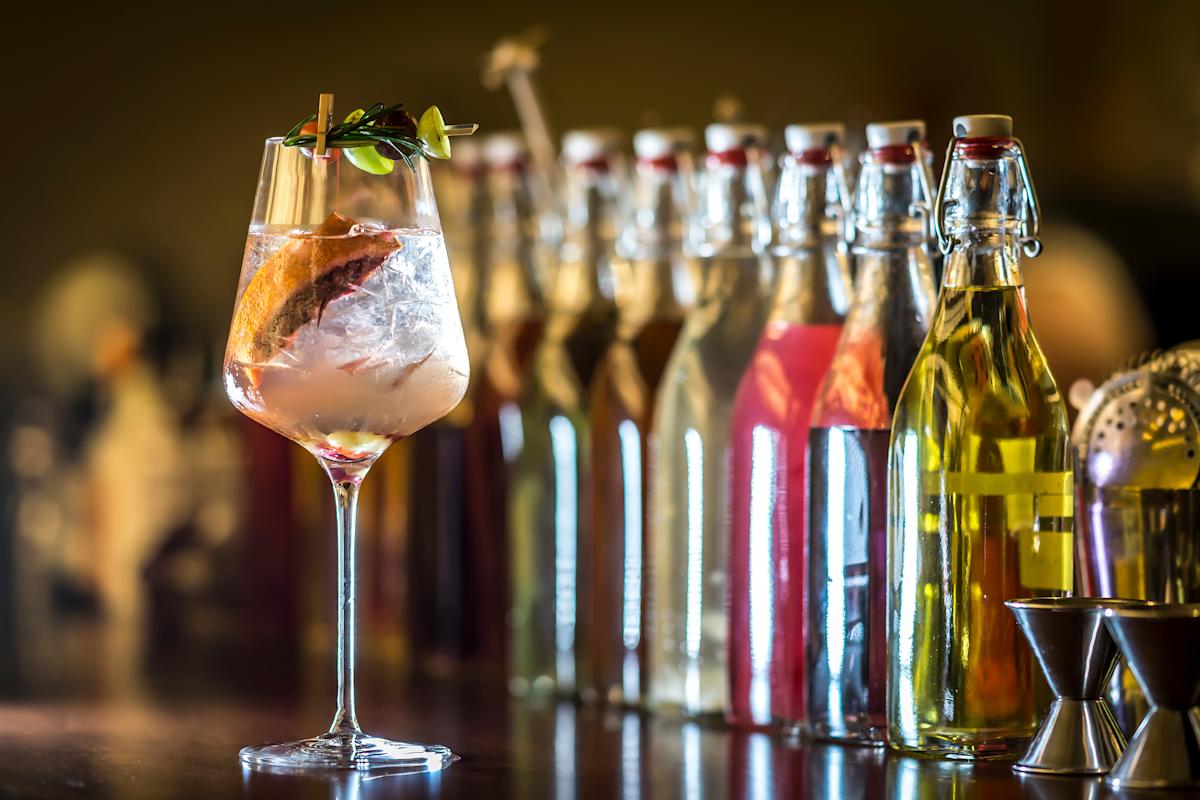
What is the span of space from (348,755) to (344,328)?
24cm

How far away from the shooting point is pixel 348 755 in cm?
99

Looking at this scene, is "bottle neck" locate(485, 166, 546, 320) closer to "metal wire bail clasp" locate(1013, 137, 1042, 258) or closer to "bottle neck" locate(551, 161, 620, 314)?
"bottle neck" locate(551, 161, 620, 314)

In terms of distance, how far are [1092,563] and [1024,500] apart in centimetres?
10

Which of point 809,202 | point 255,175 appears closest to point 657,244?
point 809,202

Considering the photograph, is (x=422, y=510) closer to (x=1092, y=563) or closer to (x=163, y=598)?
(x=163, y=598)

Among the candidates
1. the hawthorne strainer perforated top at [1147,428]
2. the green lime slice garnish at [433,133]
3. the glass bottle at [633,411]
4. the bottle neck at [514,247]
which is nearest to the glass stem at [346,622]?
the green lime slice garnish at [433,133]

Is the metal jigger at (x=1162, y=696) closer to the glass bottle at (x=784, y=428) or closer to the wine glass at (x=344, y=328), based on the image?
the glass bottle at (x=784, y=428)

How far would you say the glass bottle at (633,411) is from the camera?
131 cm

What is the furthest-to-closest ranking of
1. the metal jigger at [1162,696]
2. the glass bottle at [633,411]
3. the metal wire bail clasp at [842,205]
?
the glass bottle at [633,411], the metal wire bail clasp at [842,205], the metal jigger at [1162,696]

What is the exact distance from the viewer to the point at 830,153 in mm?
1137

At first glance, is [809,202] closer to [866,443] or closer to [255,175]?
[866,443]

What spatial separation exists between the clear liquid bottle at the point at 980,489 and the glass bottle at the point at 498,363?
527 mm

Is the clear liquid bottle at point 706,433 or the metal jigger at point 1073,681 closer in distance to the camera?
the metal jigger at point 1073,681

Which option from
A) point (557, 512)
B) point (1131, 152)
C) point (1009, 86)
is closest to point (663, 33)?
point (1009, 86)
